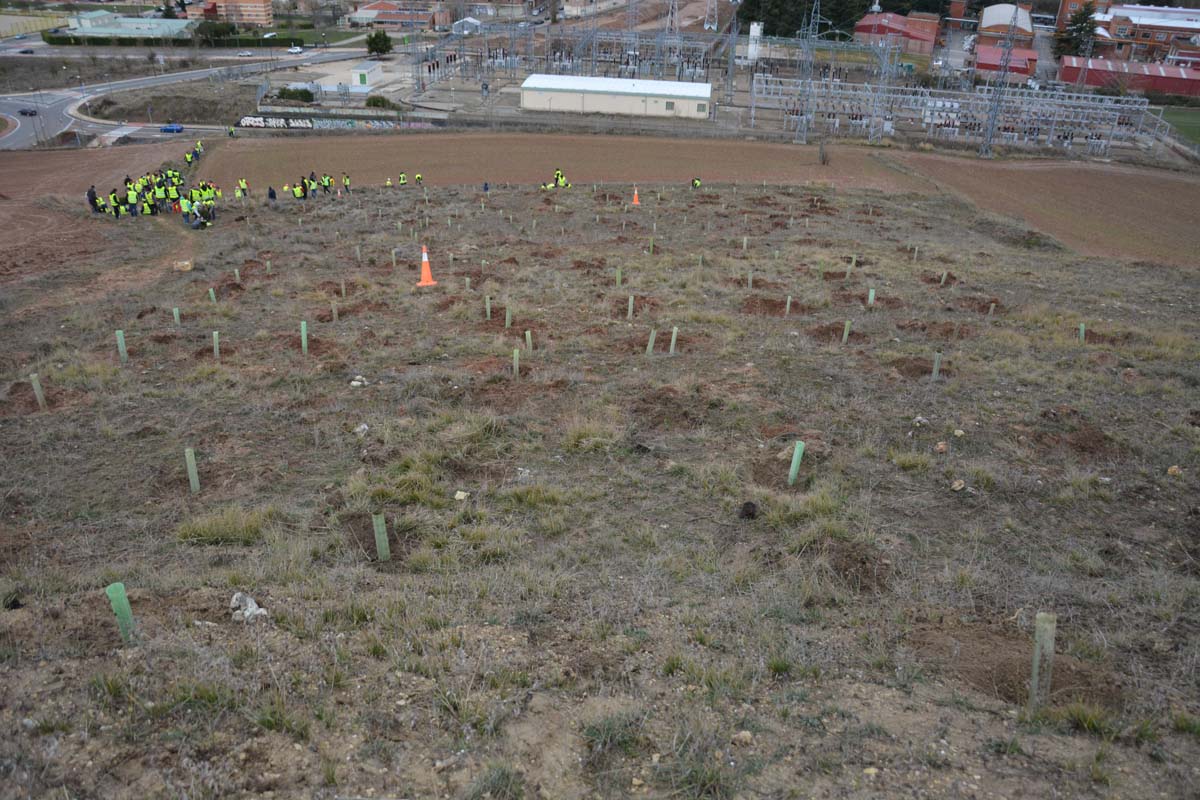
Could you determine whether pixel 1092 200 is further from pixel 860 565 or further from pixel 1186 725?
pixel 1186 725

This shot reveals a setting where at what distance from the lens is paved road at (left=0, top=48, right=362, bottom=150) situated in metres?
51.2

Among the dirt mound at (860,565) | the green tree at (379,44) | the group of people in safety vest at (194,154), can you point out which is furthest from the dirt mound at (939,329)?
the green tree at (379,44)

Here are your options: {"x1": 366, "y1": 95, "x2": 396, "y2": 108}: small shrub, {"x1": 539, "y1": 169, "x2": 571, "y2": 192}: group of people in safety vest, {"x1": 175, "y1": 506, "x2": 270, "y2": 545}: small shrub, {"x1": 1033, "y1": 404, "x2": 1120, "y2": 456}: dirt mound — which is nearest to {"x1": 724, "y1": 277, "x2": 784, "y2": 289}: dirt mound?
{"x1": 1033, "y1": 404, "x2": 1120, "y2": 456}: dirt mound

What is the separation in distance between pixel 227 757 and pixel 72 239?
25.4 metres

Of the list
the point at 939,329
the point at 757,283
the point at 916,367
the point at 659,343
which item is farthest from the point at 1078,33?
the point at 659,343

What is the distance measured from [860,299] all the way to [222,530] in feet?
48.2

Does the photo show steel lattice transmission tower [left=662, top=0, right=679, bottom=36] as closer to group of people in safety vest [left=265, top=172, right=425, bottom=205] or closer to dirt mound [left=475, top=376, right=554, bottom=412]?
group of people in safety vest [left=265, top=172, right=425, bottom=205]

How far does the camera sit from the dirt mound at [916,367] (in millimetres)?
13196

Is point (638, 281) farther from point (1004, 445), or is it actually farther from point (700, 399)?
point (1004, 445)

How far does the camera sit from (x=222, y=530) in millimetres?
8141

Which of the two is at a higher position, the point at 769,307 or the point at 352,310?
the point at 769,307

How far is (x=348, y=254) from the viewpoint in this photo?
21.9 m

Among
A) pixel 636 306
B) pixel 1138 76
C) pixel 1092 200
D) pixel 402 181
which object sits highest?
pixel 1138 76

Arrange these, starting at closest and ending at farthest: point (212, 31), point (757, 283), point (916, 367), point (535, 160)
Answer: point (916, 367), point (757, 283), point (535, 160), point (212, 31)
